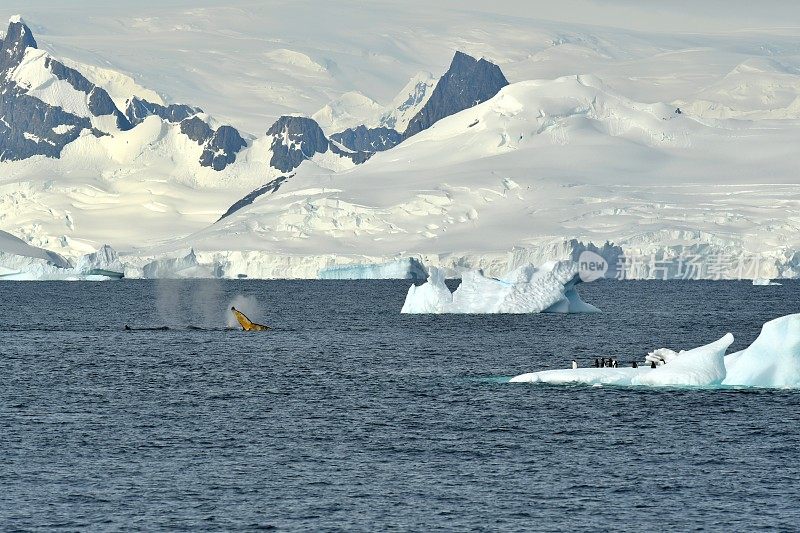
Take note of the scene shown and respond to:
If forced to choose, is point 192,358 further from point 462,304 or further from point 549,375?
point 462,304

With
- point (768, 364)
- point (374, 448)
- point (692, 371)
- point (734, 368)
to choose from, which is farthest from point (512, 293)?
point (374, 448)

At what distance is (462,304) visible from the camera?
552 feet

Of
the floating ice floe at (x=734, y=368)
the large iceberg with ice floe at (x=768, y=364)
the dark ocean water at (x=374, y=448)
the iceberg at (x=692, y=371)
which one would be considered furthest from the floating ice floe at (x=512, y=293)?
the large iceberg with ice floe at (x=768, y=364)

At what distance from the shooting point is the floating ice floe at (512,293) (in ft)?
522

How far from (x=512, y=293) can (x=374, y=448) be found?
96.1 metres

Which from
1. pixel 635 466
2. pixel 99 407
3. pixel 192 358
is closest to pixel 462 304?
pixel 192 358

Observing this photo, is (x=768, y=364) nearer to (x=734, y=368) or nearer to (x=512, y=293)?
(x=734, y=368)

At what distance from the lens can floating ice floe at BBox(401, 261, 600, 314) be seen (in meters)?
159

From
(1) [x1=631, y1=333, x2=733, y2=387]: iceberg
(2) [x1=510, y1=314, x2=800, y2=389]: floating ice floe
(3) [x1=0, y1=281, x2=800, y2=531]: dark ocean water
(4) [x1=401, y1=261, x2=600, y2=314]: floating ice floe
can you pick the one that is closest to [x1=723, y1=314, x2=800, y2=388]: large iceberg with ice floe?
(2) [x1=510, y1=314, x2=800, y2=389]: floating ice floe

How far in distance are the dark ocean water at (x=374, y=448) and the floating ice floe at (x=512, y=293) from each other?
4513 cm

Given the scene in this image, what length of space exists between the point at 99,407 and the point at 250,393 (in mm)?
10607

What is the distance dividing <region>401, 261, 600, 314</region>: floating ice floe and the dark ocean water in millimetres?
45130

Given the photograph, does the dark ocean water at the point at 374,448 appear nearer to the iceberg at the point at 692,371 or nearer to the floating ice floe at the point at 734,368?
the iceberg at the point at 692,371

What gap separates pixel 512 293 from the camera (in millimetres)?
160000
